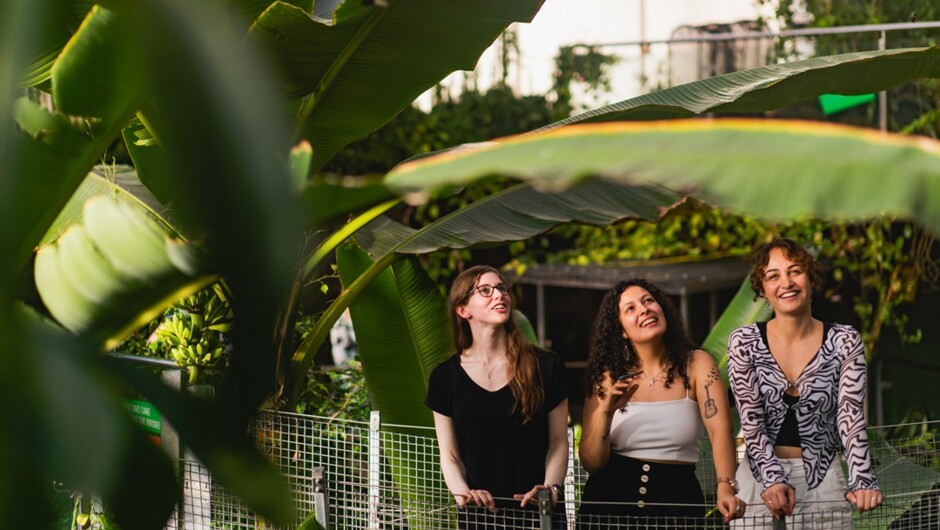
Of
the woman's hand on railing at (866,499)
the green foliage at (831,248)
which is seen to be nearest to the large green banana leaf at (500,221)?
the woman's hand on railing at (866,499)

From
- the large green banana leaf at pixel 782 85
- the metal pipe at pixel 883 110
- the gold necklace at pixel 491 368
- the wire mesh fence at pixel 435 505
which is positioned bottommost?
the wire mesh fence at pixel 435 505

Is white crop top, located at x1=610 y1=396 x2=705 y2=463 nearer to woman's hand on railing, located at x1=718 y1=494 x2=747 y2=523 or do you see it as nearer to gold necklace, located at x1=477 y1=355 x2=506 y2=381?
woman's hand on railing, located at x1=718 y1=494 x2=747 y2=523

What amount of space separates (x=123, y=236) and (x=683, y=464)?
2.32 meters

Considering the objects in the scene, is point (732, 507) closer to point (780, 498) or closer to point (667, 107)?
point (780, 498)

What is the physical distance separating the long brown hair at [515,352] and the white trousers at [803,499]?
0.72 m

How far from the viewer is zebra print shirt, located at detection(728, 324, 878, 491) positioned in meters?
3.32

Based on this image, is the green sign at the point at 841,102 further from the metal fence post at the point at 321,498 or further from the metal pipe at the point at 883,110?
the metal fence post at the point at 321,498

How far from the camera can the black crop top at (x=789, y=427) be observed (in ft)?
11.1

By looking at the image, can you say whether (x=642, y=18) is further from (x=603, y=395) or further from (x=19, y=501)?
(x=19, y=501)

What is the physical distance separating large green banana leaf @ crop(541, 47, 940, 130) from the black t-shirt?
973mm

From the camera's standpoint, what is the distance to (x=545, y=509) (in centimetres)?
318

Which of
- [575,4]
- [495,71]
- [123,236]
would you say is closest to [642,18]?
[575,4]

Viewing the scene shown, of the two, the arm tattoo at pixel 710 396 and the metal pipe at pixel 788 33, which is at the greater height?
the metal pipe at pixel 788 33

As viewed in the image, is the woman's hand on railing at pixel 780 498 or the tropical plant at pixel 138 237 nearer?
the tropical plant at pixel 138 237
